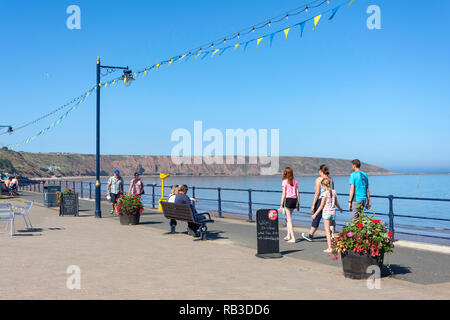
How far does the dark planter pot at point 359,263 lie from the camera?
7156mm

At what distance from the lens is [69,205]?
1800 centimetres

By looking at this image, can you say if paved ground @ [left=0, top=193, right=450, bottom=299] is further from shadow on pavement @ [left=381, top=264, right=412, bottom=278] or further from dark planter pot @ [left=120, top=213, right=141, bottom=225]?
dark planter pot @ [left=120, top=213, right=141, bottom=225]

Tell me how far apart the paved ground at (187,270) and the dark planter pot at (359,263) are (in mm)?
167

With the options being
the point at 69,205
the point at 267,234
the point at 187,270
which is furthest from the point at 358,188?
the point at 69,205

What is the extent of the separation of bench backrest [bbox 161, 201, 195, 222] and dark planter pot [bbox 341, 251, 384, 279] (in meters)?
4.94

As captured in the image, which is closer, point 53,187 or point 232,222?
point 232,222

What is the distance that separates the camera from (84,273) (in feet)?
24.8

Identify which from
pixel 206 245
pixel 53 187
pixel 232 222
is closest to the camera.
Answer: pixel 206 245

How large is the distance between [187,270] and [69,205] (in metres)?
11.4

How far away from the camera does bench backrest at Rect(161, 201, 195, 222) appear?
1153 cm
